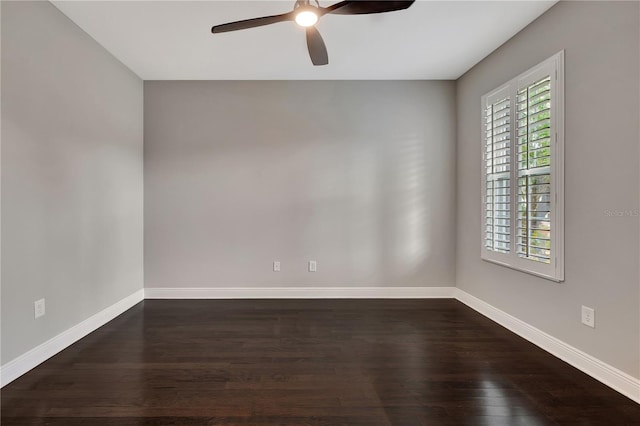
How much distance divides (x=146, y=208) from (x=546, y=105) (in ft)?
13.5

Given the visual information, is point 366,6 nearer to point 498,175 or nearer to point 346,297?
point 498,175

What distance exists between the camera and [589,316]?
2139 mm

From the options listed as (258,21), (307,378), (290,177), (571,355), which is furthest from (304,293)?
(258,21)

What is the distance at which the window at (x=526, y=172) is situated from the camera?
2357 mm

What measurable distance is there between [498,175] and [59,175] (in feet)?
12.4

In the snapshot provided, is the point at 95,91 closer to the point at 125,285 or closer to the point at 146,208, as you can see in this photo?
the point at 146,208

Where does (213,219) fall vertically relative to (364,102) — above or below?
below

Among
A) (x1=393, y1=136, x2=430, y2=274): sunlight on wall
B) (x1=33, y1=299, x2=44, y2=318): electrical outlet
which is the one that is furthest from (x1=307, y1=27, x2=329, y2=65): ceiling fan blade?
(x1=33, y1=299, x2=44, y2=318): electrical outlet

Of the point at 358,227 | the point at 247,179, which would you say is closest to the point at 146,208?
the point at 247,179

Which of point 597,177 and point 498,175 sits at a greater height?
point 498,175

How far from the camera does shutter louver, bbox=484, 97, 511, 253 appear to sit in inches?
115

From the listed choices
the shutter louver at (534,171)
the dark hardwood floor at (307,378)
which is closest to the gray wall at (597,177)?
the shutter louver at (534,171)

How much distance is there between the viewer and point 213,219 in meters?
3.85

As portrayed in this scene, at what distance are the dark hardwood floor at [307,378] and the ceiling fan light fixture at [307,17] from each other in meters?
2.28
